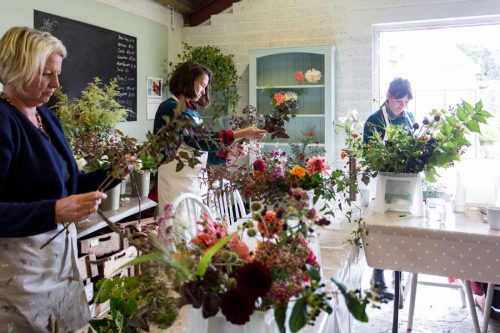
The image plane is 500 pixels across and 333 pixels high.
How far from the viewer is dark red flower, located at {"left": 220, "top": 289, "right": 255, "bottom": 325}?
73 centimetres

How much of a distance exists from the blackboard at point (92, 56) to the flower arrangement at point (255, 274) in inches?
100

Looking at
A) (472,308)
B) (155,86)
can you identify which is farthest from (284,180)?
(155,86)

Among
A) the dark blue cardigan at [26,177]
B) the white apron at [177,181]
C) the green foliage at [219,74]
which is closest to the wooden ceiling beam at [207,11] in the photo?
the green foliage at [219,74]

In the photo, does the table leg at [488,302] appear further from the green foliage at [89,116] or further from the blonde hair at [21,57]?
the blonde hair at [21,57]

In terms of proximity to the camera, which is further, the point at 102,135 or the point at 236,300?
the point at 102,135

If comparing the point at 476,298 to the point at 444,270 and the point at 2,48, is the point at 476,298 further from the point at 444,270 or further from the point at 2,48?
the point at 2,48

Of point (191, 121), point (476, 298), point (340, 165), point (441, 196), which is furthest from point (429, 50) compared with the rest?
point (191, 121)

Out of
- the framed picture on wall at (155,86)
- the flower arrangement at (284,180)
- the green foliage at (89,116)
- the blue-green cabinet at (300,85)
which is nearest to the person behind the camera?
the flower arrangement at (284,180)

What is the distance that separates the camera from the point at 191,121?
91 centimetres

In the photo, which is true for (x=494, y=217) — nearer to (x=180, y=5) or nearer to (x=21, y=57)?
(x=21, y=57)

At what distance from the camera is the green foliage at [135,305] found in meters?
0.92

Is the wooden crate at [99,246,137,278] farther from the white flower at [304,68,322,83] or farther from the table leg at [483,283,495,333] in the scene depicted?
the white flower at [304,68,322,83]

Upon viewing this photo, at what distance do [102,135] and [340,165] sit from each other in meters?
2.38

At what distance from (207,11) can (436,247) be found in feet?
11.6
